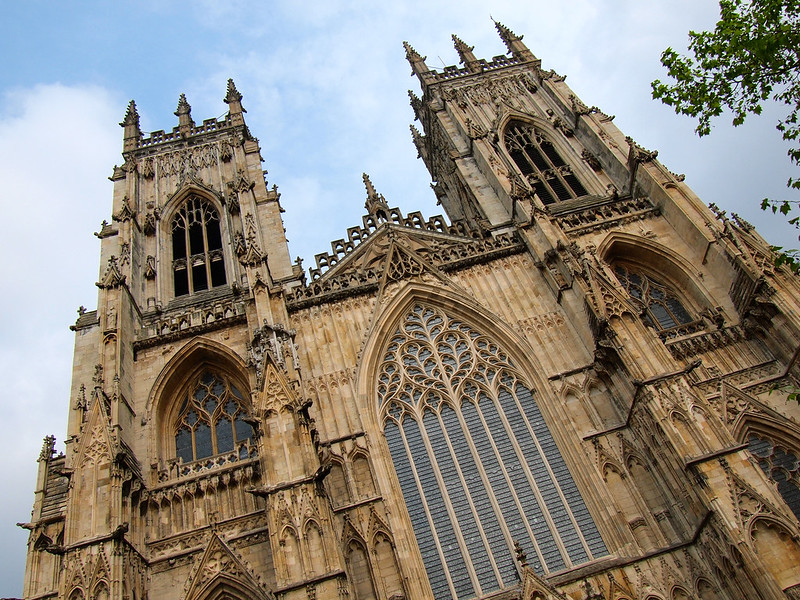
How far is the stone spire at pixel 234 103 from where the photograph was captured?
27.8 m

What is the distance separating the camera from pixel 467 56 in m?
29.4

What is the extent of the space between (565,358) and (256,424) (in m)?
7.06

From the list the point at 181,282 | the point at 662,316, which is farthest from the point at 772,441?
the point at 181,282

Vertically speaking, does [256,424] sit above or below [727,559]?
above

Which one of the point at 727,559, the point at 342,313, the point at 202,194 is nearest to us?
the point at 727,559

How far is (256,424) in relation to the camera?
13297 millimetres

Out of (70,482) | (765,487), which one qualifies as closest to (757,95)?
(765,487)

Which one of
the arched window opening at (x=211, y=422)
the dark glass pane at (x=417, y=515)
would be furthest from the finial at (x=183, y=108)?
the dark glass pane at (x=417, y=515)

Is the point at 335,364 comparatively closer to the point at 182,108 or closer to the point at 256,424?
the point at 256,424

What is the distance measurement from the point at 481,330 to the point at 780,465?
6884 millimetres

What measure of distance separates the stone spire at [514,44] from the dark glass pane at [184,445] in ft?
68.1

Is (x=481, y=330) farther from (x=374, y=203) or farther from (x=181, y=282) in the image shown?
(x=181, y=282)

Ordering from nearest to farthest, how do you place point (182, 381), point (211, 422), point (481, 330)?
point (211, 422), point (481, 330), point (182, 381)

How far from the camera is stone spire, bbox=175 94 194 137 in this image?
27.6m
